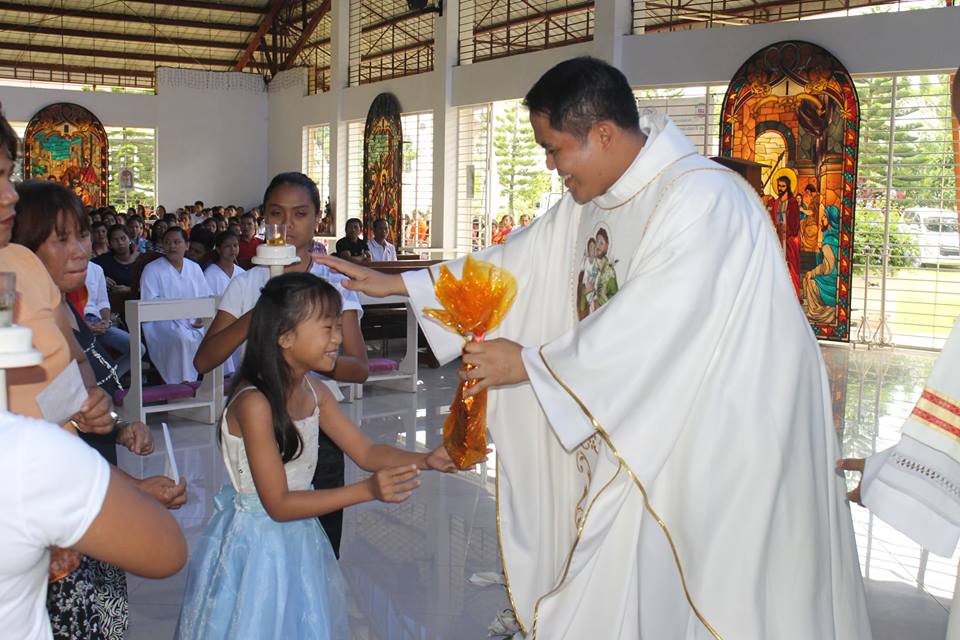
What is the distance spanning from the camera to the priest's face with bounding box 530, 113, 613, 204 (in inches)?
99.6

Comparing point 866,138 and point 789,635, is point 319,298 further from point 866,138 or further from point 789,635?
point 866,138

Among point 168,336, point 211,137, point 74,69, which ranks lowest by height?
point 168,336

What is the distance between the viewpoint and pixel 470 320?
7.92 ft

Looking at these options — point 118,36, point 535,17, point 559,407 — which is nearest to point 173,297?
point 559,407

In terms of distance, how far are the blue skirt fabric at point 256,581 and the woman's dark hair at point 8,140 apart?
1.00m

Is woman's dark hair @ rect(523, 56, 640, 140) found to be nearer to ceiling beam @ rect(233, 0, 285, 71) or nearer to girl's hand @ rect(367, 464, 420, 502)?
girl's hand @ rect(367, 464, 420, 502)

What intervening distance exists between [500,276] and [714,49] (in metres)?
9.32

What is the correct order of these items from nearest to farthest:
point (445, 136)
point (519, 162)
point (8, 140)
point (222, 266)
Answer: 1. point (8, 140)
2. point (222, 266)
3. point (445, 136)
4. point (519, 162)

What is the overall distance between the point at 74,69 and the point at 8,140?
826 inches

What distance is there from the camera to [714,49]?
11.0 meters

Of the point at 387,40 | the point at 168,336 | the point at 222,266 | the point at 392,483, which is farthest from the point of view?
the point at 387,40

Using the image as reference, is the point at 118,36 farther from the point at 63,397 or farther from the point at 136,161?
the point at 63,397

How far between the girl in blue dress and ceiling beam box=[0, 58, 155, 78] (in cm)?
2050

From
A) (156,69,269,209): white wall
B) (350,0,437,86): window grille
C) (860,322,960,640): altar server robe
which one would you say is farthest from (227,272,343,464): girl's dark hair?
(156,69,269,209): white wall
